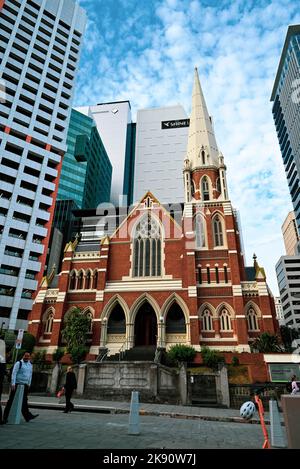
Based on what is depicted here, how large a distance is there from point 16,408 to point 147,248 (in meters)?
24.5

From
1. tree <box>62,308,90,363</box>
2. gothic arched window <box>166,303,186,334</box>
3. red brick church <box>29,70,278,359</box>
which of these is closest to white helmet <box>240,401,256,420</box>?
red brick church <box>29,70,278,359</box>

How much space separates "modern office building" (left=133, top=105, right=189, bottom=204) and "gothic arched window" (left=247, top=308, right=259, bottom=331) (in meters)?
60.4

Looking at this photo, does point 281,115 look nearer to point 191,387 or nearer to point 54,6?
point 54,6

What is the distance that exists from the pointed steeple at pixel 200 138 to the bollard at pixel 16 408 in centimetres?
3159

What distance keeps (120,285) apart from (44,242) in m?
23.4

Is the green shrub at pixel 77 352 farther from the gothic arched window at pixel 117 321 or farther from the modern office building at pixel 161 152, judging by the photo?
the modern office building at pixel 161 152

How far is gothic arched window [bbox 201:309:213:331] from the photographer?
26.7 meters

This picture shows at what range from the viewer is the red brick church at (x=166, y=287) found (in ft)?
86.6


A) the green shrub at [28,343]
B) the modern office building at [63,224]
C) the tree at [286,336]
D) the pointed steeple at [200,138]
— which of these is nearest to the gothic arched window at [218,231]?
the pointed steeple at [200,138]

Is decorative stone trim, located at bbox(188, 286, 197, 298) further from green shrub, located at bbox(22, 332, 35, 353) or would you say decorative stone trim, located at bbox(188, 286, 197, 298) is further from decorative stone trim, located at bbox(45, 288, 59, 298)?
green shrub, located at bbox(22, 332, 35, 353)

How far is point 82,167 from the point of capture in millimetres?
73062

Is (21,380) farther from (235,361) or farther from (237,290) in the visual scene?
(237,290)

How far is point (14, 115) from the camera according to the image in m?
50.1
